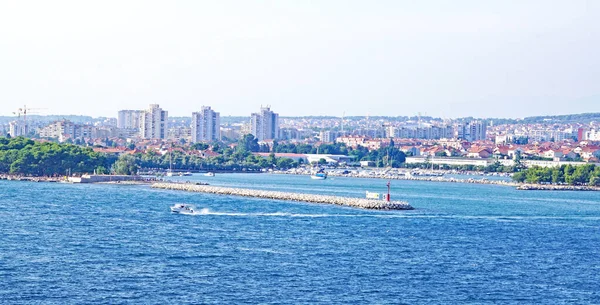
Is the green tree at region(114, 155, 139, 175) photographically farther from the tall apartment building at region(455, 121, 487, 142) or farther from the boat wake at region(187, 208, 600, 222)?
the tall apartment building at region(455, 121, 487, 142)

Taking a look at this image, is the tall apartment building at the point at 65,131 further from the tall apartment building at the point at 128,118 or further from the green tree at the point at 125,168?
the green tree at the point at 125,168

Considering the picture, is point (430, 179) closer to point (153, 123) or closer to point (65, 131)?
point (65, 131)

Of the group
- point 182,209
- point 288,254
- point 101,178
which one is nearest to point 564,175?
point 101,178

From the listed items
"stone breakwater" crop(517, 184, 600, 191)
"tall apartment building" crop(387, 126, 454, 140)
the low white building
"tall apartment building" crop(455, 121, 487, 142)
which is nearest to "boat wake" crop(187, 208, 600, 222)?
"stone breakwater" crop(517, 184, 600, 191)

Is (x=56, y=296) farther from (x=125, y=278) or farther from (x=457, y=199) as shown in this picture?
(x=457, y=199)

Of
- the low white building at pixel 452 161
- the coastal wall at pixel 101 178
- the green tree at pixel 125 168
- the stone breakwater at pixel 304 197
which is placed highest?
the low white building at pixel 452 161

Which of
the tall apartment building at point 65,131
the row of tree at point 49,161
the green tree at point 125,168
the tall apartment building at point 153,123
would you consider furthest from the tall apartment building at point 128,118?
the green tree at point 125,168
